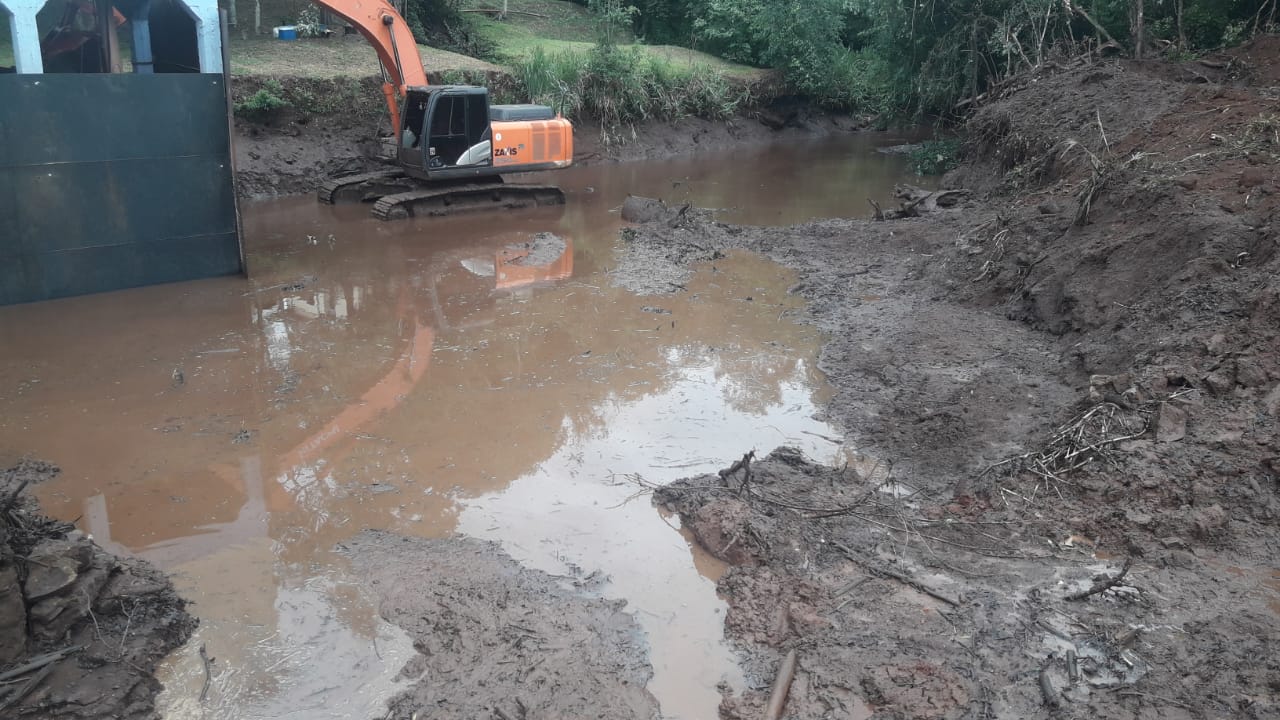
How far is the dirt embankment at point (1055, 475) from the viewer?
406 centimetres

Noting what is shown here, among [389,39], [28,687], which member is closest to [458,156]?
[389,39]

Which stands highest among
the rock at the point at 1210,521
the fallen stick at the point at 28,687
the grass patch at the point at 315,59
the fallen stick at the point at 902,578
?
the grass patch at the point at 315,59

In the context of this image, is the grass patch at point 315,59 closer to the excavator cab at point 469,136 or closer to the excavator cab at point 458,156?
the excavator cab at point 458,156

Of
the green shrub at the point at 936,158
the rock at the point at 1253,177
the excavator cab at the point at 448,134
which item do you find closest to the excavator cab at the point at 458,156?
the excavator cab at the point at 448,134

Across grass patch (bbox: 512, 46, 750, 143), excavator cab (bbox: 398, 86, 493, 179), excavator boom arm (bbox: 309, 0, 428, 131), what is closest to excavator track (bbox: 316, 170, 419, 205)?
excavator cab (bbox: 398, 86, 493, 179)

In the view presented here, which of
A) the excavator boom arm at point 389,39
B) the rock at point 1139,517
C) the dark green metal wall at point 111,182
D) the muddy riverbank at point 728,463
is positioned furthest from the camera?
the excavator boom arm at point 389,39

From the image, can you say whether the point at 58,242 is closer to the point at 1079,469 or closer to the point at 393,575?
the point at 393,575

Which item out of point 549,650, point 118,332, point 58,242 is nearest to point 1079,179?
point 549,650

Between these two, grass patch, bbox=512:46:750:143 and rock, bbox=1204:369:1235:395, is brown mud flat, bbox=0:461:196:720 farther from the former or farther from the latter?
grass patch, bbox=512:46:750:143

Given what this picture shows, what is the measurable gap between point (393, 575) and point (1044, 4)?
575 inches

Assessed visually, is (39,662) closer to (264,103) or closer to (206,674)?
(206,674)

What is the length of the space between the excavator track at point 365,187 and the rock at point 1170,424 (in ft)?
35.3

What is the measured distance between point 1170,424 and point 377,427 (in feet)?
16.9

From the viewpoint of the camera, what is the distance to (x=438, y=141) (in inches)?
508
